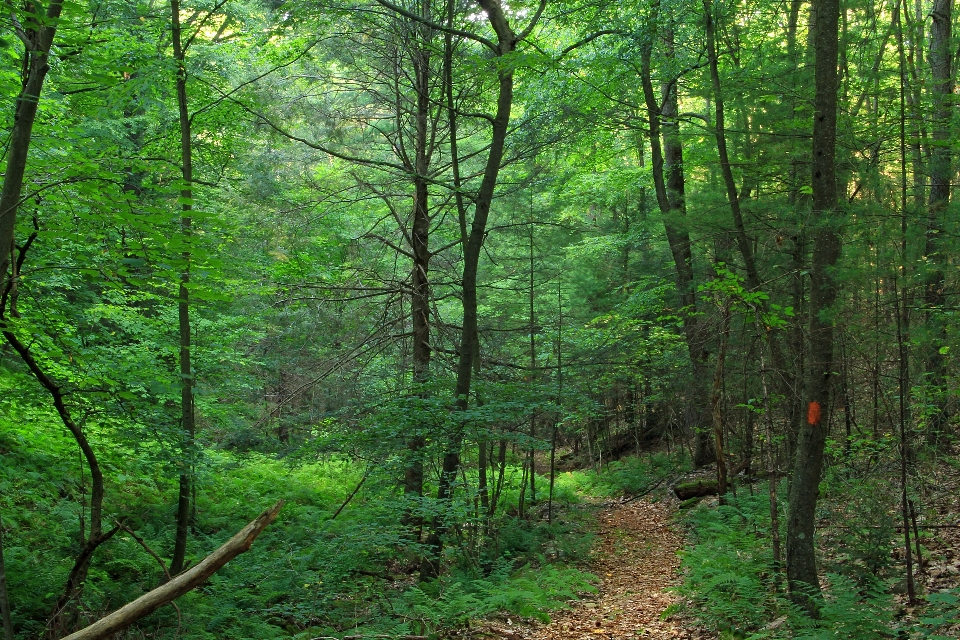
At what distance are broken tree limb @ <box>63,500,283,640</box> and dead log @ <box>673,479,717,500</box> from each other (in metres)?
10.6

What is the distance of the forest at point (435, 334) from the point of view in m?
5.34

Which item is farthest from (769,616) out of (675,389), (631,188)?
(631,188)

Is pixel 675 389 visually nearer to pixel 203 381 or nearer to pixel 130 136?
pixel 203 381

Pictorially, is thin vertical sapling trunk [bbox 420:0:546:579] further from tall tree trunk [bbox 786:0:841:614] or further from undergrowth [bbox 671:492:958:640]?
tall tree trunk [bbox 786:0:841:614]

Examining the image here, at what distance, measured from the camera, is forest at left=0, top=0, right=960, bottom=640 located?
5.34 m

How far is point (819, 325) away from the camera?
5.43 meters

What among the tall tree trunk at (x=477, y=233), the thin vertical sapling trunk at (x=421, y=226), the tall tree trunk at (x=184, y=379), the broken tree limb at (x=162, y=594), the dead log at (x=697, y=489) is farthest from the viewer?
the dead log at (x=697, y=489)

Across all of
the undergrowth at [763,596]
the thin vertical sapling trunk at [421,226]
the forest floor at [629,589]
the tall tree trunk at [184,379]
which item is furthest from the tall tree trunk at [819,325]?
the thin vertical sapling trunk at [421,226]

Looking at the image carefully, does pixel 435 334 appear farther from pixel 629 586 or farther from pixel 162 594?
pixel 162 594

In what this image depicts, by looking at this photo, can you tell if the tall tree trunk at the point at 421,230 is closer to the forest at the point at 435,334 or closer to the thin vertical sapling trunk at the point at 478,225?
the forest at the point at 435,334

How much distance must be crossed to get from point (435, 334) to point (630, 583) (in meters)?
5.37

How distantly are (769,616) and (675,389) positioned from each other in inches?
320

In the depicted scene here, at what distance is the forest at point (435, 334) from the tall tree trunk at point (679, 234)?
103 mm

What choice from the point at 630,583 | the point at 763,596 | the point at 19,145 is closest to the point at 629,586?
the point at 630,583
